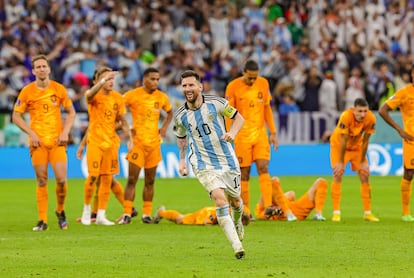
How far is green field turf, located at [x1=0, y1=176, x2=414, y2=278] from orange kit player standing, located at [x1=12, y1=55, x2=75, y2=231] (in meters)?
0.54

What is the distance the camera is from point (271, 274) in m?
10.8

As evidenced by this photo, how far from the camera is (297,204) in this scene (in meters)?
17.8

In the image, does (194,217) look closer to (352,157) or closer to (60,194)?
(60,194)

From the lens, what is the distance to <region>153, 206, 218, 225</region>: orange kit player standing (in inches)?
658

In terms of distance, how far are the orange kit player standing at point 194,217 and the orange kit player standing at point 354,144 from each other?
2017 millimetres

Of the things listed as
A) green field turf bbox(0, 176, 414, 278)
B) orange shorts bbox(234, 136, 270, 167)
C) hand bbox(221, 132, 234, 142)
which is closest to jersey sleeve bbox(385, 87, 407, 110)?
green field turf bbox(0, 176, 414, 278)

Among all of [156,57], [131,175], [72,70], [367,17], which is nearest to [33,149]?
[131,175]

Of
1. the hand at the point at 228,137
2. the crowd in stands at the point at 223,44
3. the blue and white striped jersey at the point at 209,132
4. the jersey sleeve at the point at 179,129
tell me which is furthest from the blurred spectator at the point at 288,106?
the hand at the point at 228,137

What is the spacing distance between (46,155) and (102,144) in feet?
4.89

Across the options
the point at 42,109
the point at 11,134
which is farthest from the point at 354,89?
the point at 42,109

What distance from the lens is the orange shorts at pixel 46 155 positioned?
627 inches

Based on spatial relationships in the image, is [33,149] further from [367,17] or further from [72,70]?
[367,17]

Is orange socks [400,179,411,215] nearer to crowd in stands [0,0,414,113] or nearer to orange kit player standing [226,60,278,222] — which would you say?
orange kit player standing [226,60,278,222]

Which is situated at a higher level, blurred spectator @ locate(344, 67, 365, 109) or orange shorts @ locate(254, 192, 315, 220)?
blurred spectator @ locate(344, 67, 365, 109)
